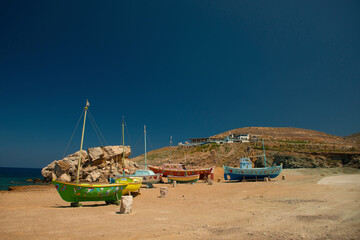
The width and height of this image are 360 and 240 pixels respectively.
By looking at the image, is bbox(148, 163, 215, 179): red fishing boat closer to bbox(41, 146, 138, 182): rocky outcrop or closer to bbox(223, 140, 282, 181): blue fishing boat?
bbox(223, 140, 282, 181): blue fishing boat

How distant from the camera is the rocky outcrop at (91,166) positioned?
126ft

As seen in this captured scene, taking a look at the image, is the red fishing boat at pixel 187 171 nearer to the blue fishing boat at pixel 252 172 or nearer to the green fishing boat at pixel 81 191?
the blue fishing boat at pixel 252 172

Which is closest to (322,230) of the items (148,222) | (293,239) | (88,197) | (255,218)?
(293,239)

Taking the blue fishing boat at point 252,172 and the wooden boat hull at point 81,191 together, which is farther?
the blue fishing boat at point 252,172

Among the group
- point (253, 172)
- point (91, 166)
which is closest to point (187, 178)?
point (253, 172)

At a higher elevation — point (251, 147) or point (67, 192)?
point (251, 147)

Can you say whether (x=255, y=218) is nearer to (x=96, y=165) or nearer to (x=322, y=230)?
(x=322, y=230)

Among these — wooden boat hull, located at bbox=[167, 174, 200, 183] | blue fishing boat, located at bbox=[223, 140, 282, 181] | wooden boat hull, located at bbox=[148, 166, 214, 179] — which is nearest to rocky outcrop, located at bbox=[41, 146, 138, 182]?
wooden boat hull, located at bbox=[148, 166, 214, 179]

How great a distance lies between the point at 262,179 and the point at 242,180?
291 centimetres

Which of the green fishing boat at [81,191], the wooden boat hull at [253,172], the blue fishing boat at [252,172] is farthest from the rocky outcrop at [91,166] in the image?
the green fishing boat at [81,191]

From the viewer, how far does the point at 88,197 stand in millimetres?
12578

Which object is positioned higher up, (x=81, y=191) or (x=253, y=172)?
(x=81, y=191)

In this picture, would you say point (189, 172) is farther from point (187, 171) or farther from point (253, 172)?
point (253, 172)

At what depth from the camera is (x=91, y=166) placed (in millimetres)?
41062
